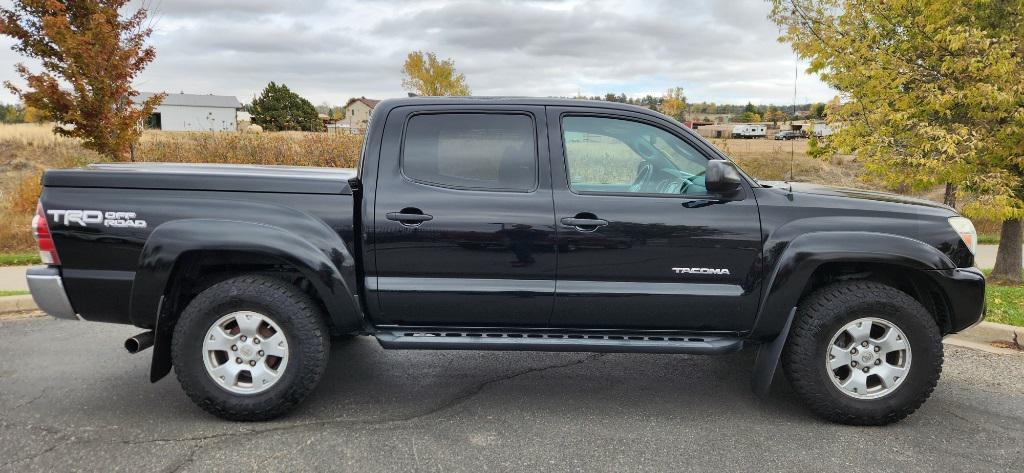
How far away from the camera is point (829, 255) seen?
370 centimetres

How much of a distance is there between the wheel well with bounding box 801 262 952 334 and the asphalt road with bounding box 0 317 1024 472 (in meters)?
0.64

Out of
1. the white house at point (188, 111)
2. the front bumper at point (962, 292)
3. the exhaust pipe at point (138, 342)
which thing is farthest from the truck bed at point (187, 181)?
the white house at point (188, 111)

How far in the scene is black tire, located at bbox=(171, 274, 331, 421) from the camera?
3.68m

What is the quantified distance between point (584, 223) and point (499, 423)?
48.5 inches

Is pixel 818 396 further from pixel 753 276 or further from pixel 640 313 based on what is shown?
pixel 640 313

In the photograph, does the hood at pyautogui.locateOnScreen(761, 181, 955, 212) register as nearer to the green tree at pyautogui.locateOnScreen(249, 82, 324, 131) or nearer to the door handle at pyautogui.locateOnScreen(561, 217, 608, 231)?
the door handle at pyautogui.locateOnScreen(561, 217, 608, 231)

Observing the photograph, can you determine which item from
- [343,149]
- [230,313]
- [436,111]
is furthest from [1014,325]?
[343,149]

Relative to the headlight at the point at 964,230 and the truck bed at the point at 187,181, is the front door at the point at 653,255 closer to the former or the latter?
the headlight at the point at 964,230

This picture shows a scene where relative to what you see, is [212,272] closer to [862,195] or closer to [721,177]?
[721,177]

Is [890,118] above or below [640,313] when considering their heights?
above

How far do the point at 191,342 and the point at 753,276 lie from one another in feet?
10.3

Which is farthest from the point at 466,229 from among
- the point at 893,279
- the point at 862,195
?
the point at 893,279

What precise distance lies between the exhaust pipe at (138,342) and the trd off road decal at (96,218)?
644mm

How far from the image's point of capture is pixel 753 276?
12.3 ft
